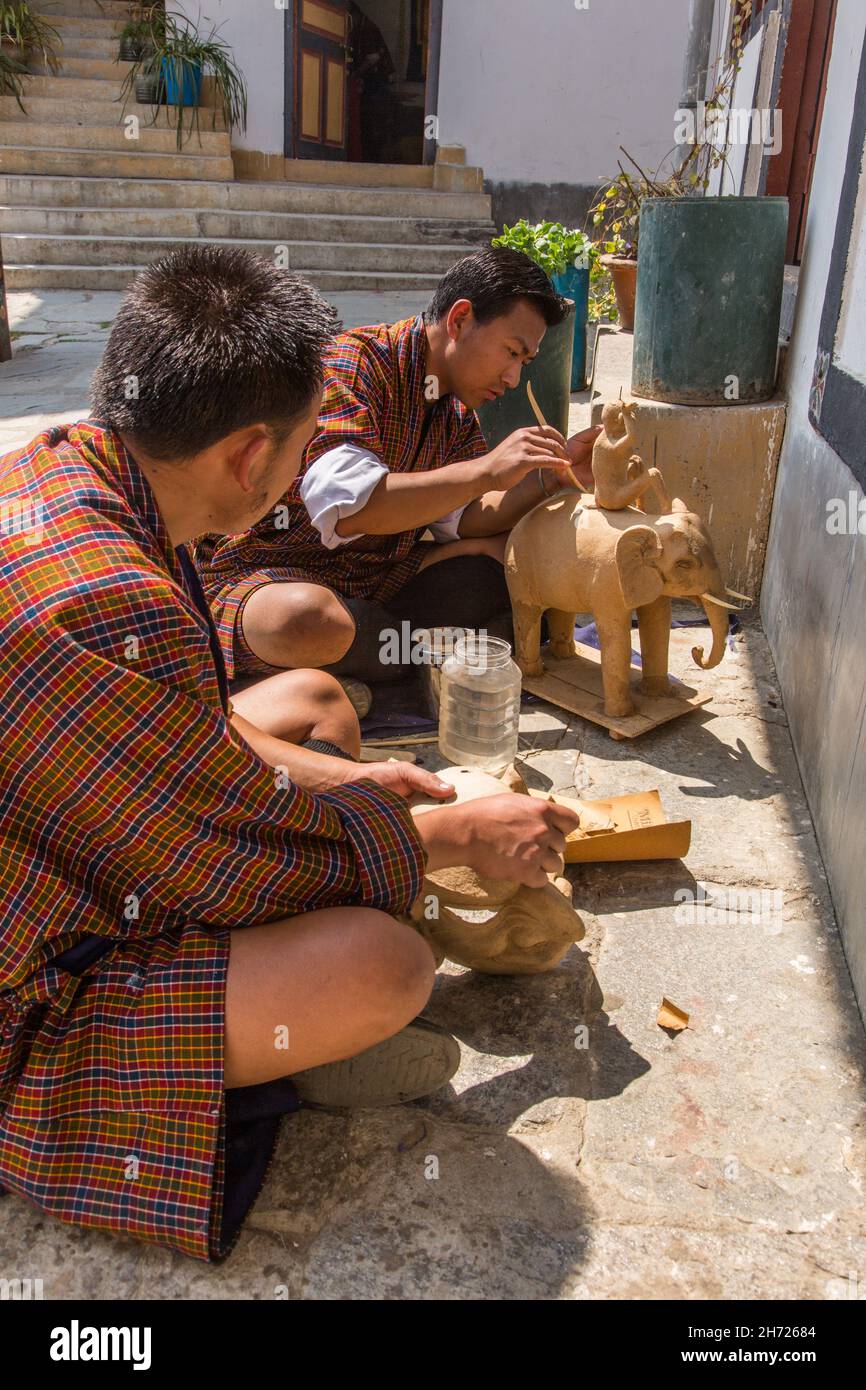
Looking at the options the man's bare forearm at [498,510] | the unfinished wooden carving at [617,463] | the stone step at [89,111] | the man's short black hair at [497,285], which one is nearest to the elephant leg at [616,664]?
the unfinished wooden carving at [617,463]

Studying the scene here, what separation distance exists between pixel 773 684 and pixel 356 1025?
2.40 meters

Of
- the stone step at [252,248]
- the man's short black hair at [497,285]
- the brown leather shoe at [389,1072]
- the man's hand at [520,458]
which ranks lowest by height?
the brown leather shoe at [389,1072]

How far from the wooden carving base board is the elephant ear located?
377 millimetres

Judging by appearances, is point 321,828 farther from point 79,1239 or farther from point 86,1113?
point 79,1239

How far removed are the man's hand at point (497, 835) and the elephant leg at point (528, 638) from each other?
1572 mm

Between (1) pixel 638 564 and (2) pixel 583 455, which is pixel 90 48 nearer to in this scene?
(2) pixel 583 455

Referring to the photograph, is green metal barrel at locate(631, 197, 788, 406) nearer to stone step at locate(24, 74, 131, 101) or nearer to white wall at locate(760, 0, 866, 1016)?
white wall at locate(760, 0, 866, 1016)

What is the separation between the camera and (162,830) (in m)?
1.46

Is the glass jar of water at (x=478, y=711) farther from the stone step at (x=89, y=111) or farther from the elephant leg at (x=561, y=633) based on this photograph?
the stone step at (x=89, y=111)

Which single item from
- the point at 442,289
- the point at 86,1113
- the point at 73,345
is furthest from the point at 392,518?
the point at 73,345

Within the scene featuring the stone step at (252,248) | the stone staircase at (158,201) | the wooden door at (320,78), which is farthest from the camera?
the wooden door at (320,78)

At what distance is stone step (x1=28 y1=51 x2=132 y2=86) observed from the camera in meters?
11.1

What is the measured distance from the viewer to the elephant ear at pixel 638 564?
300cm

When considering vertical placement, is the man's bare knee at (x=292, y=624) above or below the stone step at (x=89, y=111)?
below
